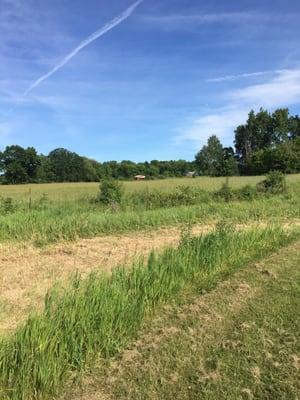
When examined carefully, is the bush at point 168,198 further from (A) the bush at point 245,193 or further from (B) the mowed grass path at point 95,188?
(B) the mowed grass path at point 95,188

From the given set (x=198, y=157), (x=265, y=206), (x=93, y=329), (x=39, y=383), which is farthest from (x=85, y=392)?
(x=198, y=157)

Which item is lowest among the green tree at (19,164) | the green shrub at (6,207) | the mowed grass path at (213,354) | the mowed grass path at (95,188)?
the mowed grass path at (213,354)

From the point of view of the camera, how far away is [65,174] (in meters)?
67.8

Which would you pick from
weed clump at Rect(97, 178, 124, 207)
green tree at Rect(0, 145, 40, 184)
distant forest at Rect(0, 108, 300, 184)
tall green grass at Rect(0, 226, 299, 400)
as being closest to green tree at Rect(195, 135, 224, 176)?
distant forest at Rect(0, 108, 300, 184)

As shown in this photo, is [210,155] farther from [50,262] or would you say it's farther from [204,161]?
[50,262]

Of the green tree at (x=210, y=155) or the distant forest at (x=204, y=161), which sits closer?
the distant forest at (x=204, y=161)

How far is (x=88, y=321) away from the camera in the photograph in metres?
4.16

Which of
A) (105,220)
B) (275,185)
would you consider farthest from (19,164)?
(105,220)

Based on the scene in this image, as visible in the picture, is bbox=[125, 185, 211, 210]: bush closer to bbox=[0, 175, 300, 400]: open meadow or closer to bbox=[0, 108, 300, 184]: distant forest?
bbox=[0, 175, 300, 400]: open meadow

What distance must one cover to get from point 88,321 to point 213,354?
44.3 inches

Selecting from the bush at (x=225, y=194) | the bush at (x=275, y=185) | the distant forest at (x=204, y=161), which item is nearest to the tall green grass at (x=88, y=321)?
the bush at (x=225, y=194)

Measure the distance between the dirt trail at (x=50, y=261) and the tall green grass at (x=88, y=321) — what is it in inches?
27.8

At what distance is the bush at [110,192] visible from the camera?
18.5 m

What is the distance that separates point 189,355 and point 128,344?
0.56 meters
